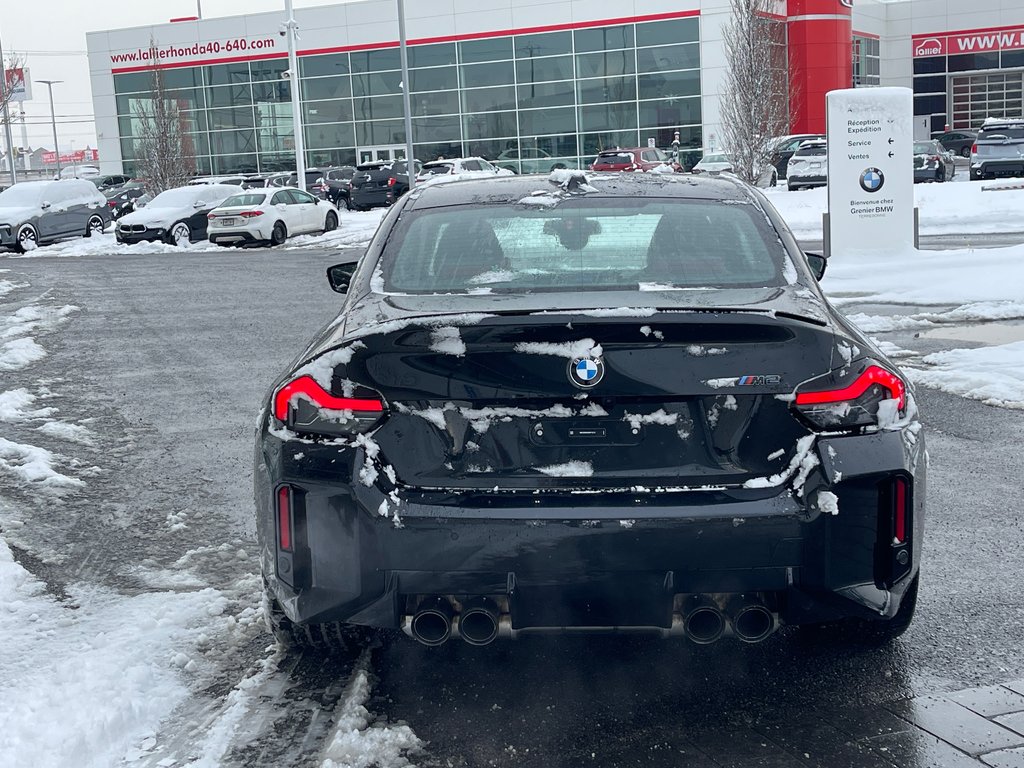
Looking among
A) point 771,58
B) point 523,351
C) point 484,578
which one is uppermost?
point 771,58

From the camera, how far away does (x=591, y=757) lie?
3.41 m

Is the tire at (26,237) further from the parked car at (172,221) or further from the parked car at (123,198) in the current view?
the parked car at (123,198)

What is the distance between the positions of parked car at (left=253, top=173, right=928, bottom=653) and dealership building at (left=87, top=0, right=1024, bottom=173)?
4621 centimetres

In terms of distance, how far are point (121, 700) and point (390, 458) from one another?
117 cm

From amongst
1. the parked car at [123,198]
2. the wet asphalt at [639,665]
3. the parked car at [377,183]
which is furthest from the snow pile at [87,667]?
the parked car at [123,198]

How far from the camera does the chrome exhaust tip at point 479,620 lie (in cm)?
347

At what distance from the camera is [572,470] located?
135 inches

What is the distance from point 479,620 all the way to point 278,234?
27308mm

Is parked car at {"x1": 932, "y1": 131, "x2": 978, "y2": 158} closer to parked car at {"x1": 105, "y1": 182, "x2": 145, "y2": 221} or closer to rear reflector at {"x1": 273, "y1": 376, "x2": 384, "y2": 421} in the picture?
parked car at {"x1": 105, "y1": 182, "x2": 145, "y2": 221}

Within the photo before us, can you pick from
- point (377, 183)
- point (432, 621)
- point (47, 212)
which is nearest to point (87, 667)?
point (432, 621)

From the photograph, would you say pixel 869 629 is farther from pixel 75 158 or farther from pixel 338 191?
pixel 75 158

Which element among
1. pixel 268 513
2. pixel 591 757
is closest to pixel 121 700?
pixel 268 513

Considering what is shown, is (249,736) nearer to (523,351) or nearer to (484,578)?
(484,578)

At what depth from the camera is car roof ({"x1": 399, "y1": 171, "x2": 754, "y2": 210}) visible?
4.71 m
